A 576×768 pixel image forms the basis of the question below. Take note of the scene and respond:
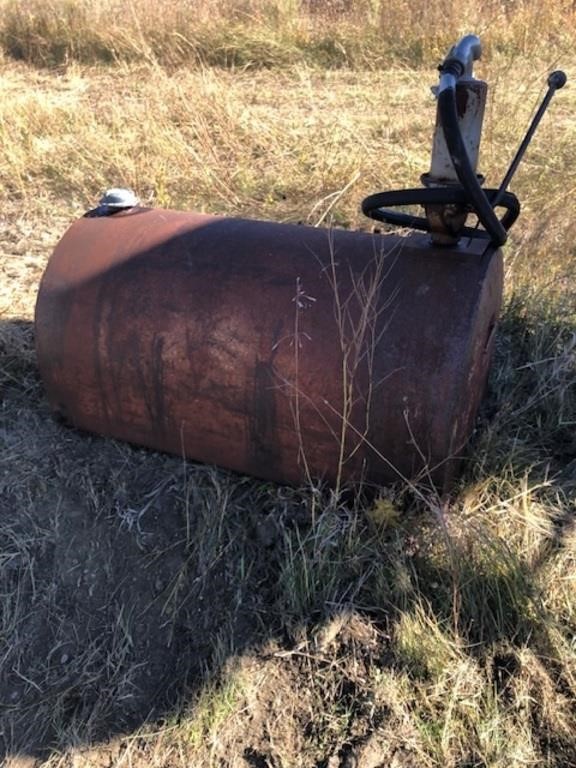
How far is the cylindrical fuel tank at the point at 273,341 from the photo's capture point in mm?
1826

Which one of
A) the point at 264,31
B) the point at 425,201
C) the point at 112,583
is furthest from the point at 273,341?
the point at 264,31

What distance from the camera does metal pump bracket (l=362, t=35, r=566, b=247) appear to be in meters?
1.61

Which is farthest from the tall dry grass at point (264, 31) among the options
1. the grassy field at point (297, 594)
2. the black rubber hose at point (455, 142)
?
the black rubber hose at point (455, 142)

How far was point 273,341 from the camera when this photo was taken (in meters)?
1.92

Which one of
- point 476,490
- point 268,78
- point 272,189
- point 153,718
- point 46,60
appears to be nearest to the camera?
point 153,718

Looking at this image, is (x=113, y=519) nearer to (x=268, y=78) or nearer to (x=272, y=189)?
(x=272, y=189)

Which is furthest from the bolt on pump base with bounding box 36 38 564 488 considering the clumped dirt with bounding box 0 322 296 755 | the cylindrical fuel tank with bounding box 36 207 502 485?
the clumped dirt with bounding box 0 322 296 755

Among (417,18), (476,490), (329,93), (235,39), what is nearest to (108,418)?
(476,490)

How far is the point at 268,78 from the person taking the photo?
6105 mm

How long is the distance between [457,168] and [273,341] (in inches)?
24.9

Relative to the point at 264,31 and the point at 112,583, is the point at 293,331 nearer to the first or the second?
the point at 112,583

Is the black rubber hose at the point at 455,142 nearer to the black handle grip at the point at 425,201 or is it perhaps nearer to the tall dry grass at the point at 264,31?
the black handle grip at the point at 425,201

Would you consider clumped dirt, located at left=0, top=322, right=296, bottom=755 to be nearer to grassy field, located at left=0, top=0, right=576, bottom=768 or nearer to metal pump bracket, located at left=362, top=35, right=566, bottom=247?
grassy field, located at left=0, top=0, right=576, bottom=768

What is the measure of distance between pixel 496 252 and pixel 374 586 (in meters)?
0.97
